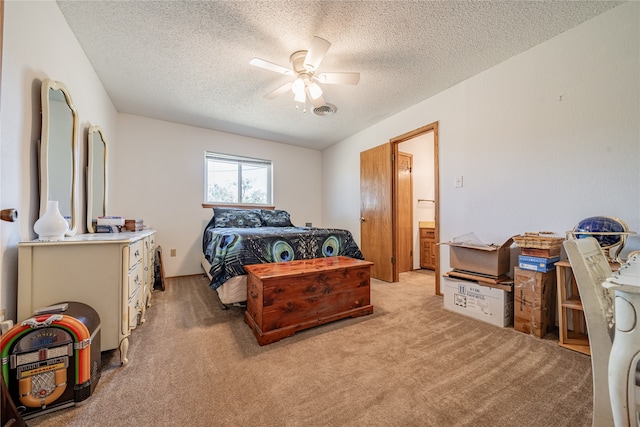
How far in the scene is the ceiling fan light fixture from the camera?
2109 mm

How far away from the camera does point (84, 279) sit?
4.25ft

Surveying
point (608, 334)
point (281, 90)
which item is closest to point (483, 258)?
point (608, 334)

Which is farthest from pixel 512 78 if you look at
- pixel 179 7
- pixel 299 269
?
pixel 179 7

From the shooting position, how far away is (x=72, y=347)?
1072 millimetres

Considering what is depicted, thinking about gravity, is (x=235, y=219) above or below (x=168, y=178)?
below

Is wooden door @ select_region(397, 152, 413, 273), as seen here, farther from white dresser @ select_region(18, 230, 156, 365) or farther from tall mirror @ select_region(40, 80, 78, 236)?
tall mirror @ select_region(40, 80, 78, 236)

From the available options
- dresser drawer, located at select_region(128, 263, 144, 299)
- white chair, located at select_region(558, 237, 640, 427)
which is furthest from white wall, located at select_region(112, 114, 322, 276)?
white chair, located at select_region(558, 237, 640, 427)

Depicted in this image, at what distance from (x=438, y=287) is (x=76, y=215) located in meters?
3.46

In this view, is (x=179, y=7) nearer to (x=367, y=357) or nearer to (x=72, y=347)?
(x=72, y=347)

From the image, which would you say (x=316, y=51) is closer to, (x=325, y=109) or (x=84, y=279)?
(x=325, y=109)

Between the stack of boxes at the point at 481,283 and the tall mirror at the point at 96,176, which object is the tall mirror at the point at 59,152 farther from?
A: the stack of boxes at the point at 481,283

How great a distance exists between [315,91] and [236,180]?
2.49 m

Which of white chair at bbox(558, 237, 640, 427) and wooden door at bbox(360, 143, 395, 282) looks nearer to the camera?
white chair at bbox(558, 237, 640, 427)

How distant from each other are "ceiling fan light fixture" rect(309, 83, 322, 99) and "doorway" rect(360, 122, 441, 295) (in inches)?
58.6
